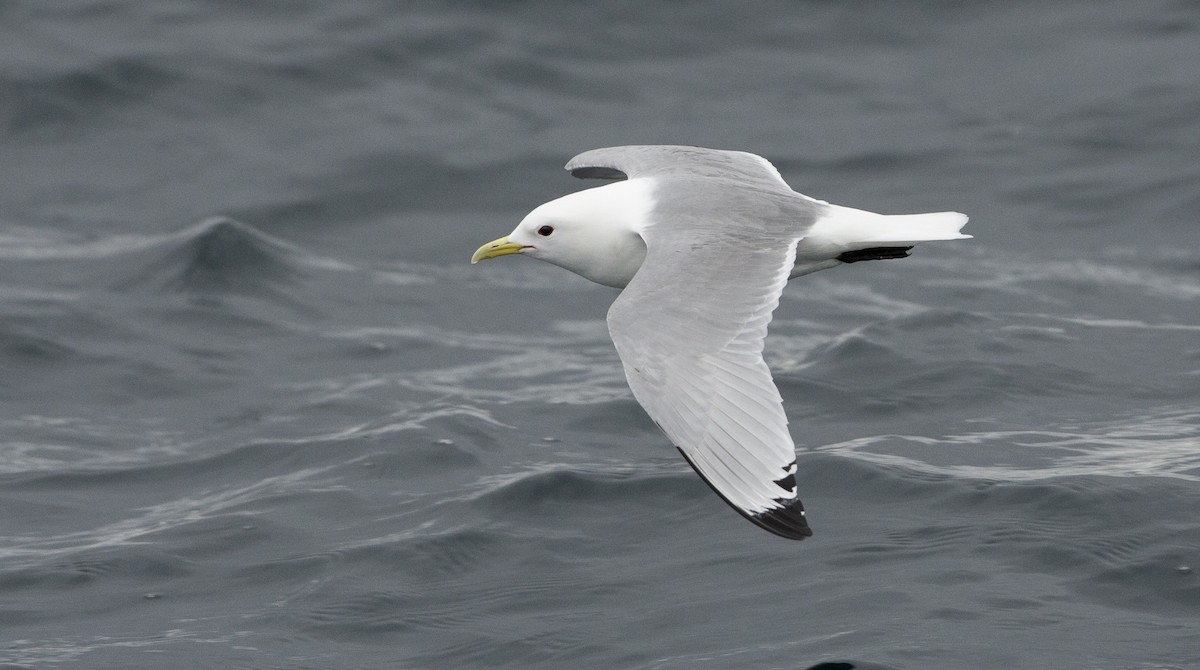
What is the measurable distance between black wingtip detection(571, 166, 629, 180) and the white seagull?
104 millimetres

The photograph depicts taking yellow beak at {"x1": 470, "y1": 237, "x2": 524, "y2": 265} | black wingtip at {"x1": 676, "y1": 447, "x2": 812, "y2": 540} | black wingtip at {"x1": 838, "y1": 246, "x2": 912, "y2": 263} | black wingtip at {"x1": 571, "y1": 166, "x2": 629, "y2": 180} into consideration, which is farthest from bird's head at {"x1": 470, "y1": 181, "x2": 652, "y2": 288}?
black wingtip at {"x1": 676, "y1": 447, "x2": 812, "y2": 540}

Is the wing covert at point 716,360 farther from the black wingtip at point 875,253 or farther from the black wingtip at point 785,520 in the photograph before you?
the black wingtip at point 875,253

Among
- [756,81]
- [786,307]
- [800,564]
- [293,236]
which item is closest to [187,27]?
[293,236]

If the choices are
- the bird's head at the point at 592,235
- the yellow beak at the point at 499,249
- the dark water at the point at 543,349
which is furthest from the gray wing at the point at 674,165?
the dark water at the point at 543,349

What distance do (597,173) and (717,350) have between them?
272cm

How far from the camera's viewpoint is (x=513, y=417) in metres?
9.51

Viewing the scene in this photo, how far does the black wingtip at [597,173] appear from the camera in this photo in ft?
27.3

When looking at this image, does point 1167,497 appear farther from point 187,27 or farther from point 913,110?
point 187,27

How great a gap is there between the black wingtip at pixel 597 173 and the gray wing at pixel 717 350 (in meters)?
1.56

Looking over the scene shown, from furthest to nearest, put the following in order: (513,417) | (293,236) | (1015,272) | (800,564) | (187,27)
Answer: (187,27)
(293,236)
(1015,272)
(513,417)
(800,564)

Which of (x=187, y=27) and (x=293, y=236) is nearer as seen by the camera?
(x=293, y=236)

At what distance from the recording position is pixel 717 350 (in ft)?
19.1

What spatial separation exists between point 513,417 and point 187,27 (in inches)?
244

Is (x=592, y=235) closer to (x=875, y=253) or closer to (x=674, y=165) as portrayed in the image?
(x=674, y=165)
